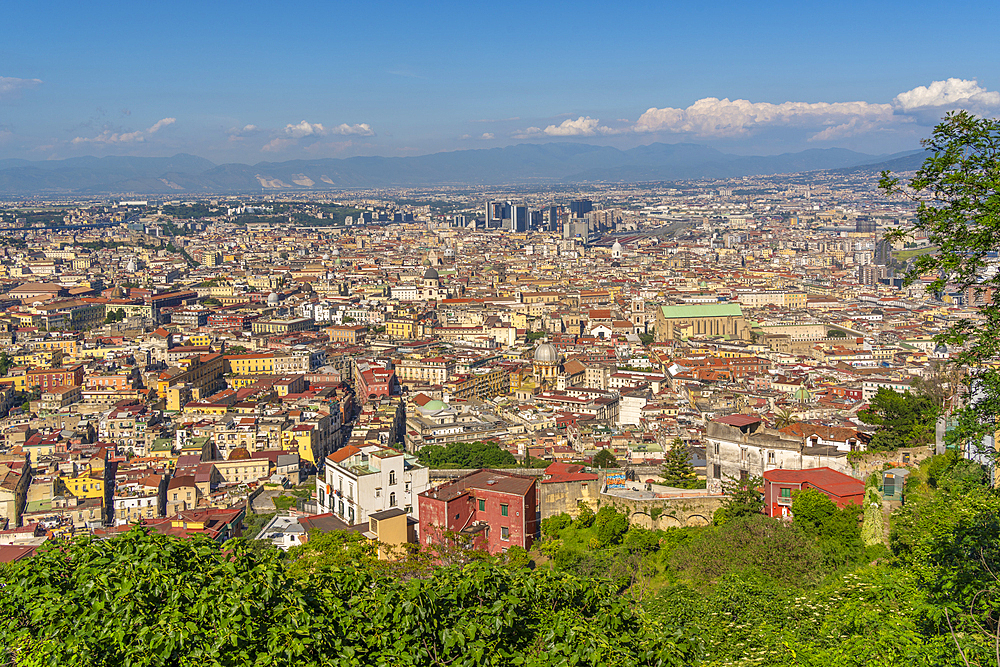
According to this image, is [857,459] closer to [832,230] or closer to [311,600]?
→ [311,600]

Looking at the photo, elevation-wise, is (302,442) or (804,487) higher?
(804,487)

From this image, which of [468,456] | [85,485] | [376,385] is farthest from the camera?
[376,385]

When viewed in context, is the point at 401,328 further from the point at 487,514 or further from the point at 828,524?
the point at 828,524

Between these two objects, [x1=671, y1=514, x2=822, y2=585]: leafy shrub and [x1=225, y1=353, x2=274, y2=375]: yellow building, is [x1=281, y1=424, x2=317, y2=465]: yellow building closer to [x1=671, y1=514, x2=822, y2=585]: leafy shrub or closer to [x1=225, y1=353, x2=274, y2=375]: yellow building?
[x1=225, y1=353, x2=274, y2=375]: yellow building

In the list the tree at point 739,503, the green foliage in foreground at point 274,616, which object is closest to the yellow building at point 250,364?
the tree at point 739,503

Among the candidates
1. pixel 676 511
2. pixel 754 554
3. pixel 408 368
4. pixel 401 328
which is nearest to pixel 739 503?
pixel 676 511

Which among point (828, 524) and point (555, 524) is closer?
point (828, 524)
